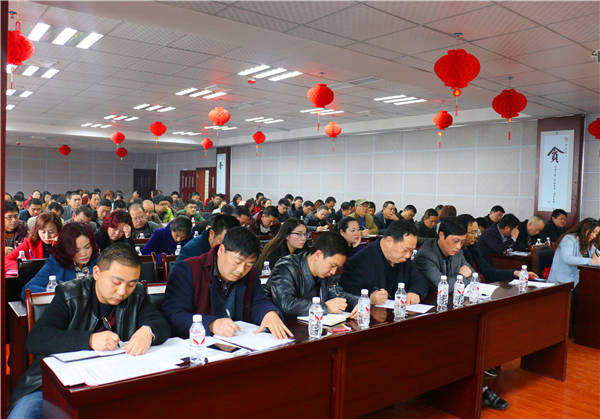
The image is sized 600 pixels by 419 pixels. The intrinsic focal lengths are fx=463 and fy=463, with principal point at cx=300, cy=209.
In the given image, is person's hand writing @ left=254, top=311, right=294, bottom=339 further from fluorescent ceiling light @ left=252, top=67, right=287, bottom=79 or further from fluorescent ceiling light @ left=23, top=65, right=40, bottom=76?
fluorescent ceiling light @ left=23, top=65, right=40, bottom=76

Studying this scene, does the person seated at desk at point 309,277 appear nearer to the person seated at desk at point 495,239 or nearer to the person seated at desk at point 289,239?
the person seated at desk at point 289,239

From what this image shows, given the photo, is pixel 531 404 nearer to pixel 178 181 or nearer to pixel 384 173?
pixel 384 173

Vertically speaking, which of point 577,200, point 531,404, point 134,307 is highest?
point 577,200

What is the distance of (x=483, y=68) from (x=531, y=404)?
147 inches

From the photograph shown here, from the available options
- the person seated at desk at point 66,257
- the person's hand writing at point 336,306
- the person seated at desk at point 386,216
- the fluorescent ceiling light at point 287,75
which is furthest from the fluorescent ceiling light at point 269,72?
the person's hand writing at point 336,306

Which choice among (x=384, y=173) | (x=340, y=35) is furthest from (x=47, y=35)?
(x=384, y=173)

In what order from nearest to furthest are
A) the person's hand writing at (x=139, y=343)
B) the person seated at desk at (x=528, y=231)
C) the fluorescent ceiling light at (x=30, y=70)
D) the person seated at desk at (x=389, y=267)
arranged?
1. the person's hand writing at (x=139, y=343)
2. the person seated at desk at (x=389, y=267)
3. the fluorescent ceiling light at (x=30, y=70)
4. the person seated at desk at (x=528, y=231)

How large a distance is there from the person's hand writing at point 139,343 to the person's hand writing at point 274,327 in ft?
1.73

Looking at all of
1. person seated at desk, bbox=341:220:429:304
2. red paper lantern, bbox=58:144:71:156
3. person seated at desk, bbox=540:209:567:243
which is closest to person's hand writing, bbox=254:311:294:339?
person seated at desk, bbox=341:220:429:304

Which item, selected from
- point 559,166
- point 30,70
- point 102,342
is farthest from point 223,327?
point 559,166

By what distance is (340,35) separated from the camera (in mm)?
4383

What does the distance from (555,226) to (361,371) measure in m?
6.90

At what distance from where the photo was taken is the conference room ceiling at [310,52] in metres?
3.79

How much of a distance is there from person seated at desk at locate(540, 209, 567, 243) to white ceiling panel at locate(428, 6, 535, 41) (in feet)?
15.3
